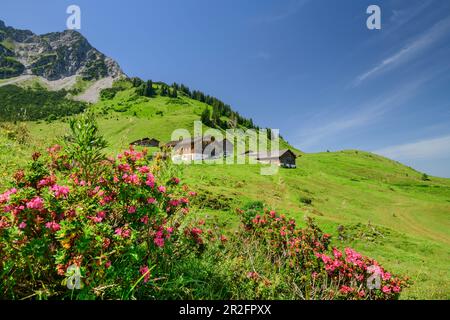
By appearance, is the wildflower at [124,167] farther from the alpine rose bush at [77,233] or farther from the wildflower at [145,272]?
the wildflower at [145,272]

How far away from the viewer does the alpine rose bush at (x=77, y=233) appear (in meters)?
2.99

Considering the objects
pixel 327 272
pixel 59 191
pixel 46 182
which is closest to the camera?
pixel 59 191

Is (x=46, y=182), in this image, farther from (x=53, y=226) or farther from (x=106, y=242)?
(x=106, y=242)

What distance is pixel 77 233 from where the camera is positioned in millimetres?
3051

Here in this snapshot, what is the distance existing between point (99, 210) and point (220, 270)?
8.29 ft

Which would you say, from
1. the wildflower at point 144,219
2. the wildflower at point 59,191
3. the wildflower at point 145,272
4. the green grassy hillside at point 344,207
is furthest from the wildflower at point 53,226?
the green grassy hillside at point 344,207

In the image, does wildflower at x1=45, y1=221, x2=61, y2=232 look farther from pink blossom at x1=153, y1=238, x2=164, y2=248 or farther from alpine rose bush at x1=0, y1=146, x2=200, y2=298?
pink blossom at x1=153, y1=238, x2=164, y2=248

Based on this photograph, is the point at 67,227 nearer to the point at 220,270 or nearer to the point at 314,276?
the point at 220,270

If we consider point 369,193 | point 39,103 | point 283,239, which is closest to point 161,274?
point 283,239

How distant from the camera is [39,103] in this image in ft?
505

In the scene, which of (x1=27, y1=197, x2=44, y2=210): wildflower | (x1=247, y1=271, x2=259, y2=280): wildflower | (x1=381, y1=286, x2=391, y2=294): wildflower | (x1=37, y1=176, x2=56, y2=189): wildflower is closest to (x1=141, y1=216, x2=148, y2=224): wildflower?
(x1=27, y1=197, x2=44, y2=210): wildflower

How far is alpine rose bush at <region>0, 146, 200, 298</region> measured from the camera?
2.99 meters

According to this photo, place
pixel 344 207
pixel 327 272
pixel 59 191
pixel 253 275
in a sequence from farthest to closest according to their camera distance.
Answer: pixel 344 207 → pixel 327 272 → pixel 253 275 → pixel 59 191

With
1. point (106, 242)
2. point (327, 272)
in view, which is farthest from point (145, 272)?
point (327, 272)
